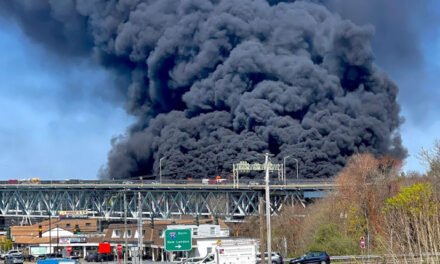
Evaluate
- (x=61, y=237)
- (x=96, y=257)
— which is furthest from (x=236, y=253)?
(x=61, y=237)

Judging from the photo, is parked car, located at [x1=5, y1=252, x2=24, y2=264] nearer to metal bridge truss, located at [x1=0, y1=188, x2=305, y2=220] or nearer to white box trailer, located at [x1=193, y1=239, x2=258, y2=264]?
metal bridge truss, located at [x1=0, y1=188, x2=305, y2=220]

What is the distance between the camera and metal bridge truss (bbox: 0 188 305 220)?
83.2 metres

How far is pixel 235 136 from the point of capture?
88562mm

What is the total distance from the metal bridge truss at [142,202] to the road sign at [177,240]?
3071cm

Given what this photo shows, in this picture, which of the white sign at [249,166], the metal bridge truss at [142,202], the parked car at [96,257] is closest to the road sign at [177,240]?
the parked car at [96,257]

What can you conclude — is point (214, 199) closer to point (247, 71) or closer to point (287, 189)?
point (287, 189)

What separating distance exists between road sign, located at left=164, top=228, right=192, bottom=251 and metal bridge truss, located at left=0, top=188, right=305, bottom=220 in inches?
1209

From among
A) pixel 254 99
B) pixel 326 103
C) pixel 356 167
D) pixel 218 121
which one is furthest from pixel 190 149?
pixel 356 167

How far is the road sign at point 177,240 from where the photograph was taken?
1646 inches

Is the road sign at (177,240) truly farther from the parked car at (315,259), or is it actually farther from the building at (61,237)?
the building at (61,237)

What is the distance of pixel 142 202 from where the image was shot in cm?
9262

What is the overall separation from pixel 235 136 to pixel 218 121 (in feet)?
11.6

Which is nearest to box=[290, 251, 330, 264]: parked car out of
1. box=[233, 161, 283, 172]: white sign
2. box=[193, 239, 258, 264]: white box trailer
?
box=[193, 239, 258, 264]: white box trailer

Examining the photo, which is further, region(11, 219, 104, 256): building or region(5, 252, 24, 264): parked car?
region(11, 219, 104, 256): building
